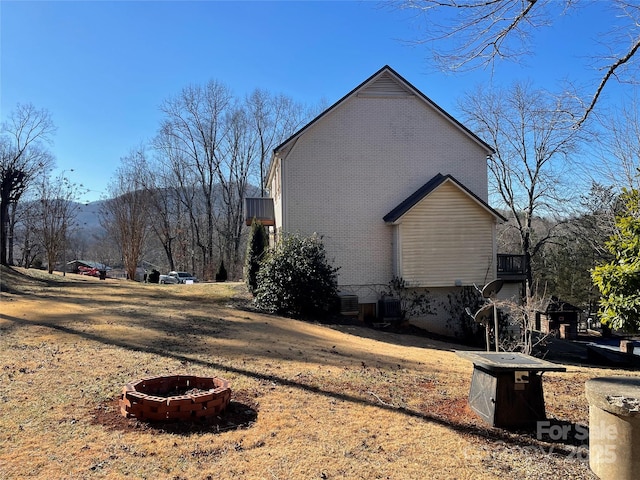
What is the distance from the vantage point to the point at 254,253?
19609mm

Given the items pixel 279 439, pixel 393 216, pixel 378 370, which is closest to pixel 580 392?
pixel 378 370

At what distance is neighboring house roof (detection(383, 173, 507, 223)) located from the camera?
17.8 meters

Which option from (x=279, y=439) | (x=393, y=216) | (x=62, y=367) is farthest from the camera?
(x=393, y=216)

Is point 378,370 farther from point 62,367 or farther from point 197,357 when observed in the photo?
point 62,367

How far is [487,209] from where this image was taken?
722 inches

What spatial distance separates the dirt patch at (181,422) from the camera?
15.3ft

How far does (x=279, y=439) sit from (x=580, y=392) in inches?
212

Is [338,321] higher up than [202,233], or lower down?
lower down

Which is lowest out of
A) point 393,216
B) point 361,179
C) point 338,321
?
point 338,321

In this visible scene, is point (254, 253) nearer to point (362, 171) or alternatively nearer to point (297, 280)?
point (297, 280)

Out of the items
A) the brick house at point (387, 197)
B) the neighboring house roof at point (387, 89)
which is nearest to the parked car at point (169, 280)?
the brick house at point (387, 197)

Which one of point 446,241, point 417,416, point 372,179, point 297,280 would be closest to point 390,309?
point 446,241

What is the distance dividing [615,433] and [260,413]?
3680mm

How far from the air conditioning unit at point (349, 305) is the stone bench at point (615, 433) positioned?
12772mm
